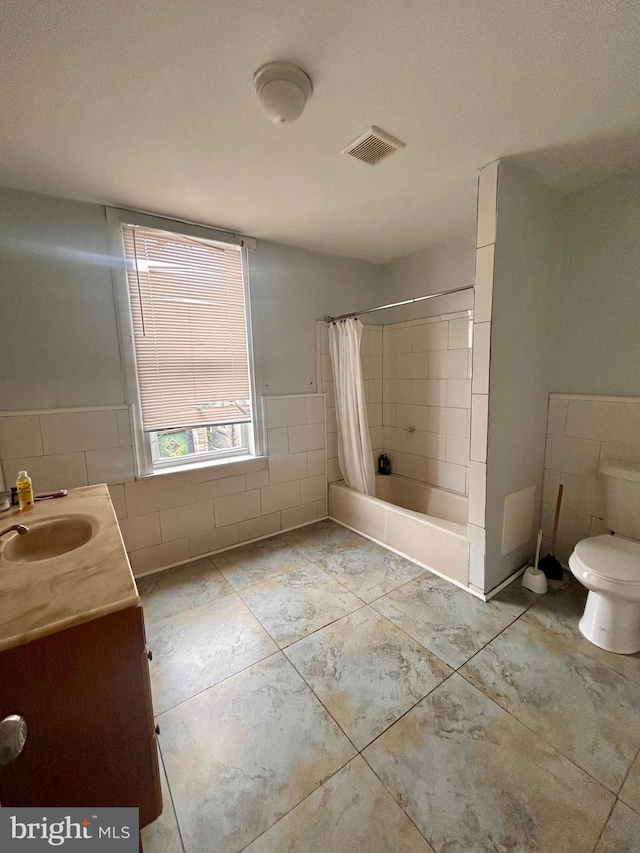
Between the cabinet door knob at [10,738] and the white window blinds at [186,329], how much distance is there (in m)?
1.79

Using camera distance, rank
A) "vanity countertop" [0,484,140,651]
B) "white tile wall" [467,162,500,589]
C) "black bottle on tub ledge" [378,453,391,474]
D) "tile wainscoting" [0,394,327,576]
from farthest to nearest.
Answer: "black bottle on tub ledge" [378,453,391,474] < "tile wainscoting" [0,394,327,576] < "white tile wall" [467,162,500,589] < "vanity countertop" [0,484,140,651]

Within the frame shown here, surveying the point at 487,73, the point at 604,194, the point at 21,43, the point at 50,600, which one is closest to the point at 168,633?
the point at 50,600

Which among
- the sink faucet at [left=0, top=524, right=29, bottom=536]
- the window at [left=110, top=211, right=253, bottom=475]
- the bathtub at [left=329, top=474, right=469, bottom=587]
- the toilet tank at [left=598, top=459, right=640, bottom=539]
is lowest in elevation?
the bathtub at [left=329, top=474, right=469, bottom=587]

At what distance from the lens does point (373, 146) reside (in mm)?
1506

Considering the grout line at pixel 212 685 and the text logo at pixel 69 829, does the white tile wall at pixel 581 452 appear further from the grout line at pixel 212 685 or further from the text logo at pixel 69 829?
the text logo at pixel 69 829

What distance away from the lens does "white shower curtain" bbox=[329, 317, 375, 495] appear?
271 centimetres

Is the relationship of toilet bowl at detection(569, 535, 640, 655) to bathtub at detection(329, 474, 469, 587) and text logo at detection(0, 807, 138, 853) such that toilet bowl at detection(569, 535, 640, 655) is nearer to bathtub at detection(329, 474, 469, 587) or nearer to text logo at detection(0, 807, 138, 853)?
bathtub at detection(329, 474, 469, 587)

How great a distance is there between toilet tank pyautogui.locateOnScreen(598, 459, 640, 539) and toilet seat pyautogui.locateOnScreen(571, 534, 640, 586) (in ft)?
0.25

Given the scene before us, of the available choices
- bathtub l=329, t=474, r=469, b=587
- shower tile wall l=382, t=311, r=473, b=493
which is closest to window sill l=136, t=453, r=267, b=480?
bathtub l=329, t=474, r=469, b=587

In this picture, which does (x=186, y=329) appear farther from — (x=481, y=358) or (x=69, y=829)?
(x=69, y=829)

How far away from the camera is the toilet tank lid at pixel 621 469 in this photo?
1.75m

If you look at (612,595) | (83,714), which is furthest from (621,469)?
(83,714)

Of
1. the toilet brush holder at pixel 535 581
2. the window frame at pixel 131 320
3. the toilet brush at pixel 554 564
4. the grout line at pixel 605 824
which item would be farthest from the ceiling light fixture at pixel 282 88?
the toilet brush holder at pixel 535 581

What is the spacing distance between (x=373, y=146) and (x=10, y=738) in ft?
6.98
